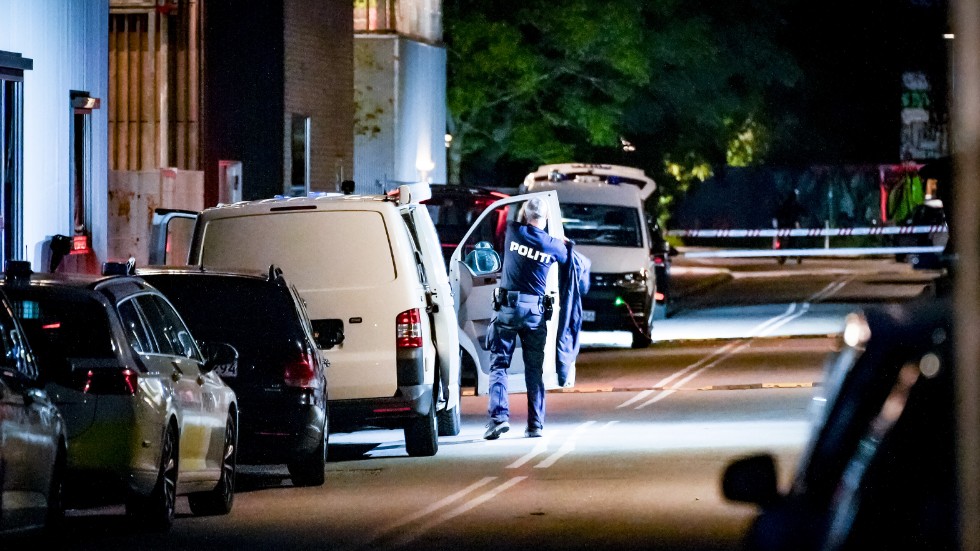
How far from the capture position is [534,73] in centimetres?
4675

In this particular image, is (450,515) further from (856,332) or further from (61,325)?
(856,332)

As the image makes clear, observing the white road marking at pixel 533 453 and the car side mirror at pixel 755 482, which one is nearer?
the car side mirror at pixel 755 482

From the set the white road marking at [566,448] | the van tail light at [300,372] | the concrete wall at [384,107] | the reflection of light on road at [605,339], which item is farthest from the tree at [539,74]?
the van tail light at [300,372]

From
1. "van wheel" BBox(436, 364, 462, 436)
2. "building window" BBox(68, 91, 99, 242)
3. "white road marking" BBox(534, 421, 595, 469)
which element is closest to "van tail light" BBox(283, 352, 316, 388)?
"white road marking" BBox(534, 421, 595, 469)

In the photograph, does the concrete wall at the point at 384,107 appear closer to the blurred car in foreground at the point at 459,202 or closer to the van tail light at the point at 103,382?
the blurred car in foreground at the point at 459,202

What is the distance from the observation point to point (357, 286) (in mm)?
14633

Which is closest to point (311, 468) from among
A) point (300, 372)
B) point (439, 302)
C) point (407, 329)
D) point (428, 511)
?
point (300, 372)

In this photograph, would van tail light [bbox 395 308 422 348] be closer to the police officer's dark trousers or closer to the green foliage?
the police officer's dark trousers

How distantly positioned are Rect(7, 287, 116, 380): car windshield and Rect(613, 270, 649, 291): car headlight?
604 inches

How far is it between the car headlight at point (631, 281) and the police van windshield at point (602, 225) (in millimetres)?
574

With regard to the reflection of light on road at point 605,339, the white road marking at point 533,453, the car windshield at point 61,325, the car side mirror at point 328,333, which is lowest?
the reflection of light on road at point 605,339

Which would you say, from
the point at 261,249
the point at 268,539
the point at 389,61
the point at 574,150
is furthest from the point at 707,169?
the point at 268,539

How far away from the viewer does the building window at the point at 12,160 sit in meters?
20.1

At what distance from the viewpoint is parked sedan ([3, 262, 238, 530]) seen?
10648 mm
